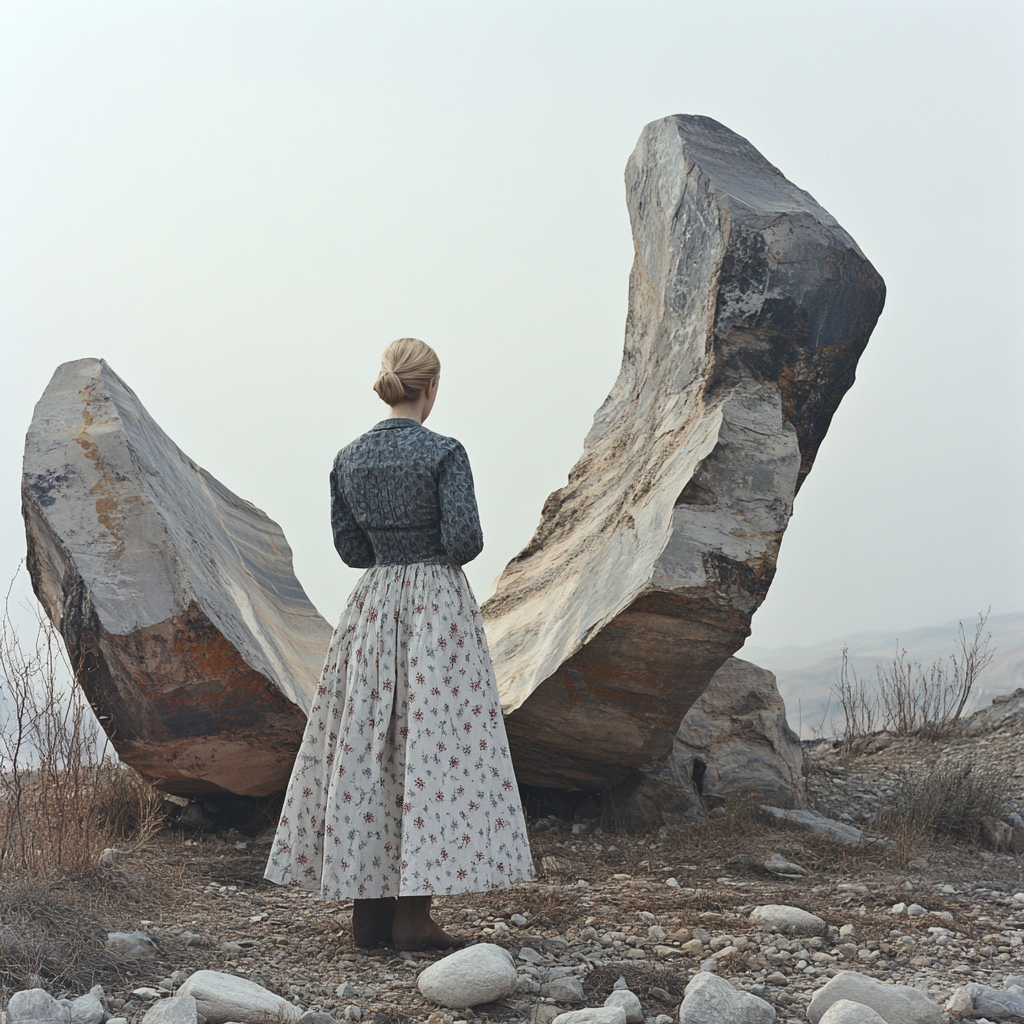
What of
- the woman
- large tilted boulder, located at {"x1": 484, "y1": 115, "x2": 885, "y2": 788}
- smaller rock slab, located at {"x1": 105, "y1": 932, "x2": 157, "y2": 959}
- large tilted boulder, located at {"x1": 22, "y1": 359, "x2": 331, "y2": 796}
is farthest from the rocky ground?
large tilted boulder, located at {"x1": 484, "y1": 115, "x2": 885, "y2": 788}

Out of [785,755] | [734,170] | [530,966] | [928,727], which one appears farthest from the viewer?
[928,727]

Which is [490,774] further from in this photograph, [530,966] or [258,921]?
[258,921]

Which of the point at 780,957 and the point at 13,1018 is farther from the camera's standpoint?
the point at 780,957

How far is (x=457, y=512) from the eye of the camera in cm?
332

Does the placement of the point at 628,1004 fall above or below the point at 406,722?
below

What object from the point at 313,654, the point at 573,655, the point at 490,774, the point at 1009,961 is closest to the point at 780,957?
the point at 1009,961

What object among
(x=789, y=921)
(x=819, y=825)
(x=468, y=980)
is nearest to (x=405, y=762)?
(x=468, y=980)

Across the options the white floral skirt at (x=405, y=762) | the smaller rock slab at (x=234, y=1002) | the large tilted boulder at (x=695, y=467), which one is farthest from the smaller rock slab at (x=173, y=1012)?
the large tilted boulder at (x=695, y=467)

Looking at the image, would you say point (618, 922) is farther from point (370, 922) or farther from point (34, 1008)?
point (34, 1008)

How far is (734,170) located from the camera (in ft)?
17.0

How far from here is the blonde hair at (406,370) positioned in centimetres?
346

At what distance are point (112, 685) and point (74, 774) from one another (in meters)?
0.45

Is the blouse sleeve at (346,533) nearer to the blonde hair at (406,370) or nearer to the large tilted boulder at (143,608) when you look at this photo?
the blonde hair at (406,370)

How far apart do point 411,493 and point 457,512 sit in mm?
181
